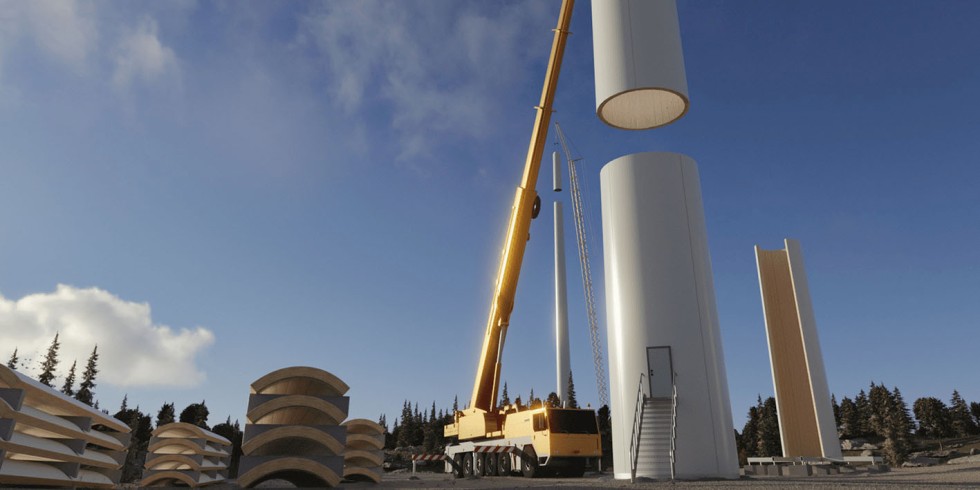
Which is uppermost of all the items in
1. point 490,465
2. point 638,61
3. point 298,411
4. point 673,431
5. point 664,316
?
point 638,61

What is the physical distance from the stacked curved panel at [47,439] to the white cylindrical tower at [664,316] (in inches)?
501

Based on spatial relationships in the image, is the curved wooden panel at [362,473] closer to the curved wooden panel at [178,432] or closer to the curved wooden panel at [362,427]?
the curved wooden panel at [362,427]

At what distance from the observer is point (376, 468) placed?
939 inches

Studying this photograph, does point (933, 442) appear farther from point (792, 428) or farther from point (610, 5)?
point (610, 5)

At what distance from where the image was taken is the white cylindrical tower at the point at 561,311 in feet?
130

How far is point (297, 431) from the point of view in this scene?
15.9 m

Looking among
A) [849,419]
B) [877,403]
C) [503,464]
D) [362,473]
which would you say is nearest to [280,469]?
[362,473]

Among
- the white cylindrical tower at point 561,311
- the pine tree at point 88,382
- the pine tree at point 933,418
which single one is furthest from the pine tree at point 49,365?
the pine tree at point 933,418

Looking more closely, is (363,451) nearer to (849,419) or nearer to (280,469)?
(280,469)

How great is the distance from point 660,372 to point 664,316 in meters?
1.43

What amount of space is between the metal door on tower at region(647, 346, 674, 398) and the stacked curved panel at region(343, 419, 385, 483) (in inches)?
418

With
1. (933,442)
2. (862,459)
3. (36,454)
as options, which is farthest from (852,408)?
(36,454)

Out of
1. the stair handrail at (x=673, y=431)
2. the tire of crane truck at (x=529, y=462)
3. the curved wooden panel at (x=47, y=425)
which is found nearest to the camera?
the curved wooden panel at (x=47, y=425)

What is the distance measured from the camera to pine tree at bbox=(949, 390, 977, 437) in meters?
101
